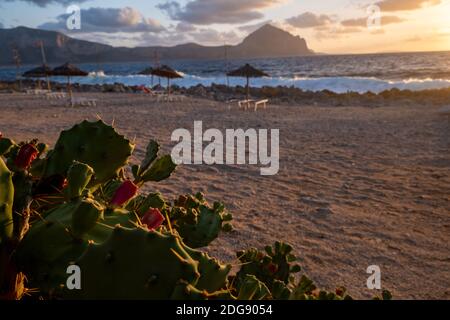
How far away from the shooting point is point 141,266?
1.03 meters

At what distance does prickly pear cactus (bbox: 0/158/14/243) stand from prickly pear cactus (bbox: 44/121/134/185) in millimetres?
399

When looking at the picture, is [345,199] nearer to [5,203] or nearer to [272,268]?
[272,268]

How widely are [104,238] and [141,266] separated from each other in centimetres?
33

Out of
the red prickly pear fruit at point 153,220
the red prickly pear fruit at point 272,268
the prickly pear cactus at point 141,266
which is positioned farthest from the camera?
the red prickly pear fruit at point 272,268

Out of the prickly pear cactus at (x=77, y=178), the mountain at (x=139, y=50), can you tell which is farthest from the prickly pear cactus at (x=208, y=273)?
the mountain at (x=139, y=50)

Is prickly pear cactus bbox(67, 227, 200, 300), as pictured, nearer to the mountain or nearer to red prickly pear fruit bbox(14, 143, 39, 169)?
red prickly pear fruit bbox(14, 143, 39, 169)

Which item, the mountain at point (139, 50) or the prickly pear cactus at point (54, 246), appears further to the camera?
the mountain at point (139, 50)

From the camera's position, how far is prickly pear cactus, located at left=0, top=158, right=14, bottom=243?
129 centimetres

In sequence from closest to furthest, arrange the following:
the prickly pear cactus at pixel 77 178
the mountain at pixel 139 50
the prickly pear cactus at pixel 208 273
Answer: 1. the prickly pear cactus at pixel 208 273
2. the prickly pear cactus at pixel 77 178
3. the mountain at pixel 139 50

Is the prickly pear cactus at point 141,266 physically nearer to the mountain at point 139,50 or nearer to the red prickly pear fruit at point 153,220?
the red prickly pear fruit at point 153,220

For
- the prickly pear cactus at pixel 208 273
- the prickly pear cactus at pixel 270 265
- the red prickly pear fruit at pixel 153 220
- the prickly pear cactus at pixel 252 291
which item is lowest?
the prickly pear cactus at pixel 270 265

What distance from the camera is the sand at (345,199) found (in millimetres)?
4047

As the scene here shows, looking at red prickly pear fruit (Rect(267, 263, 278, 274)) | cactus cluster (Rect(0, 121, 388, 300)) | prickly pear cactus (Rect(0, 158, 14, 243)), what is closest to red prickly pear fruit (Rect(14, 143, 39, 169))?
cactus cluster (Rect(0, 121, 388, 300))

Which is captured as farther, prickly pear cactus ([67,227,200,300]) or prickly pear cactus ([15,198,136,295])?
prickly pear cactus ([15,198,136,295])
